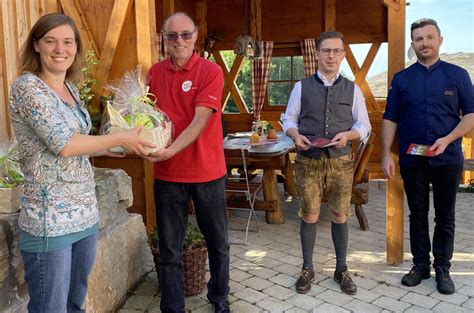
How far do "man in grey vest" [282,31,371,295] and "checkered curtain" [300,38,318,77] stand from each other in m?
5.74

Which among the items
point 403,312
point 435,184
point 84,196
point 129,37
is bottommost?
point 403,312

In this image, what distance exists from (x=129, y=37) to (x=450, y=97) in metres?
2.61

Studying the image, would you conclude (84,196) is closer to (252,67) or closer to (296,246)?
(296,246)

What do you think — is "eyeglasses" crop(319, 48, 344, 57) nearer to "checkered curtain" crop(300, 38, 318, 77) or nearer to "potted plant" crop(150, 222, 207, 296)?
"potted plant" crop(150, 222, 207, 296)

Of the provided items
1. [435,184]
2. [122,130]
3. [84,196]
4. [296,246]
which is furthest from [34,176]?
[296,246]

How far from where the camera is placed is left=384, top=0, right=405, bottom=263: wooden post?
12.3 ft

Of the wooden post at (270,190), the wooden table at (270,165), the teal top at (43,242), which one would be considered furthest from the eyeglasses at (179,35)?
the wooden post at (270,190)

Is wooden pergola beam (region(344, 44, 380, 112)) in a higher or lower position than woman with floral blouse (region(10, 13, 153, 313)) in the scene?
higher

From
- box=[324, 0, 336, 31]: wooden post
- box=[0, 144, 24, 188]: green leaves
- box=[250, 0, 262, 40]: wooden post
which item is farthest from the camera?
box=[250, 0, 262, 40]: wooden post

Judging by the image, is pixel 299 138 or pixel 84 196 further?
pixel 299 138

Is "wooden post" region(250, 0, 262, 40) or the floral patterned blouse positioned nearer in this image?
the floral patterned blouse

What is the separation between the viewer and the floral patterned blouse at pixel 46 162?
1.75 meters

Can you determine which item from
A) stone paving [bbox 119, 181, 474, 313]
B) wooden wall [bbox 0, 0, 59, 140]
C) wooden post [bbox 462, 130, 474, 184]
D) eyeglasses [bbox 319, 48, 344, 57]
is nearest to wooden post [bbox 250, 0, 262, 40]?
wooden post [bbox 462, 130, 474, 184]

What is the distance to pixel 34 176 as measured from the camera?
1.83 m
